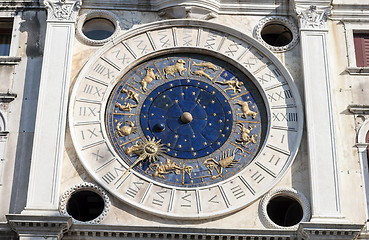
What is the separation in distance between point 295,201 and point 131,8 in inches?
229

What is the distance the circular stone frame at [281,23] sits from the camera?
19953 millimetres

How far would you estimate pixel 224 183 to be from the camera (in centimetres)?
1823

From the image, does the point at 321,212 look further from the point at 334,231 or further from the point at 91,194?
the point at 91,194

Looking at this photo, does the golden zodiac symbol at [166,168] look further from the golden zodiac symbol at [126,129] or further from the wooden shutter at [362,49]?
the wooden shutter at [362,49]

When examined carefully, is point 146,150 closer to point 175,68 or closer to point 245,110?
point 175,68

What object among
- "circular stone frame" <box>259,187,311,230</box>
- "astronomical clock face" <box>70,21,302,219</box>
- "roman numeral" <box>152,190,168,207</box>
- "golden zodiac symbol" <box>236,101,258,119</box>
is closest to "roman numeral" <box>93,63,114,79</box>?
"astronomical clock face" <box>70,21,302,219</box>

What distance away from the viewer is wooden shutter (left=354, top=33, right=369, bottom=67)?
20219 mm

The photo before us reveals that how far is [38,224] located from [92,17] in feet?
17.7

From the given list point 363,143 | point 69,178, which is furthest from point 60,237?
point 363,143

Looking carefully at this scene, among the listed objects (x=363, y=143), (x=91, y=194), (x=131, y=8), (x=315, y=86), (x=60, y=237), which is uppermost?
(x=131, y=8)

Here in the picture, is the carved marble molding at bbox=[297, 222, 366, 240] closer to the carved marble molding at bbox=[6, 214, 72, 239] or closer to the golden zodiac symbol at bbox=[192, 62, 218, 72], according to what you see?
the golden zodiac symbol at bbox=[192, 62, 218, 72]

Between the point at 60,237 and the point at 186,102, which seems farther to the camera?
the point at 186,102

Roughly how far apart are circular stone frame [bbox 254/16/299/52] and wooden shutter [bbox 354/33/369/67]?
56.9 inches

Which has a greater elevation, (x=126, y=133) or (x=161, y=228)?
A: (x=126, y=133)
